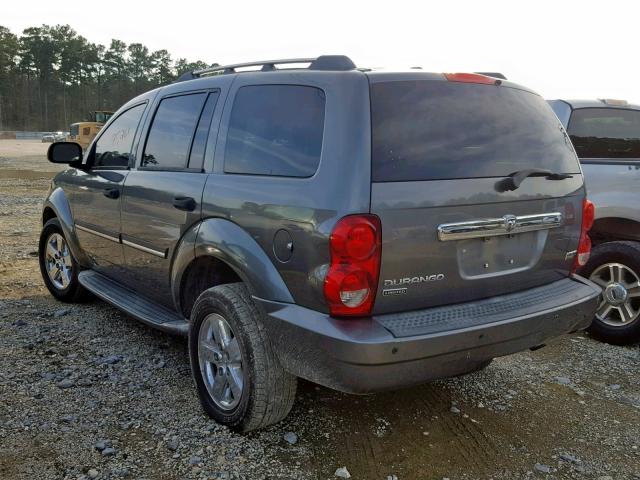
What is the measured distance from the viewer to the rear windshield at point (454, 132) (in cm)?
260

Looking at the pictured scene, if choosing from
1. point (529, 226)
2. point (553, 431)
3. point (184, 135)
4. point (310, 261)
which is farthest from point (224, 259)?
point (553, 431)

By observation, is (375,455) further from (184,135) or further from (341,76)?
(184,135)

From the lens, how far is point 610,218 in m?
4.76

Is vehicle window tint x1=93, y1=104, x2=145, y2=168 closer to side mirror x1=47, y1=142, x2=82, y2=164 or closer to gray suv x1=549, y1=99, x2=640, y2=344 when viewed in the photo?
side mirror x1=47, y1=142, x2=82, y2=164

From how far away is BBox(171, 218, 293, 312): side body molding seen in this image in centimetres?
271

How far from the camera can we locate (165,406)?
3.41 meters

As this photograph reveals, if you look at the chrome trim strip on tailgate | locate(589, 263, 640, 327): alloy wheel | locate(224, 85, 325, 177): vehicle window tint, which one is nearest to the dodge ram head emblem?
the chrome trim strip on tailgate

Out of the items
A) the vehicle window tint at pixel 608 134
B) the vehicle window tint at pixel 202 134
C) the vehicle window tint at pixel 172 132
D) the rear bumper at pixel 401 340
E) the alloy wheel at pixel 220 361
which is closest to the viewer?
the rear bumper at pixel 401 340

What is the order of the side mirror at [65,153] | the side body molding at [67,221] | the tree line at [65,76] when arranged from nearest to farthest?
1. the side mirror at [65,153]
2. the side body molding at [67,221]
3. the tree line at [65,76]

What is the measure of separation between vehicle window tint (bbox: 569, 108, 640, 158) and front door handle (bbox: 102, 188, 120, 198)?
395cm

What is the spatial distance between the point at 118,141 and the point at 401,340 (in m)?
3.10

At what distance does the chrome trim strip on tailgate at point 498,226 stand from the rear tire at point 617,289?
6.21 ft

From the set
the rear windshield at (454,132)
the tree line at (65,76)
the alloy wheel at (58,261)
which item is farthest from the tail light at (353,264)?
the tree line at (65,76)

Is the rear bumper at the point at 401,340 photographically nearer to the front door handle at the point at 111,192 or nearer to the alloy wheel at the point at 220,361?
the alloy wheel at the point at 220,361
